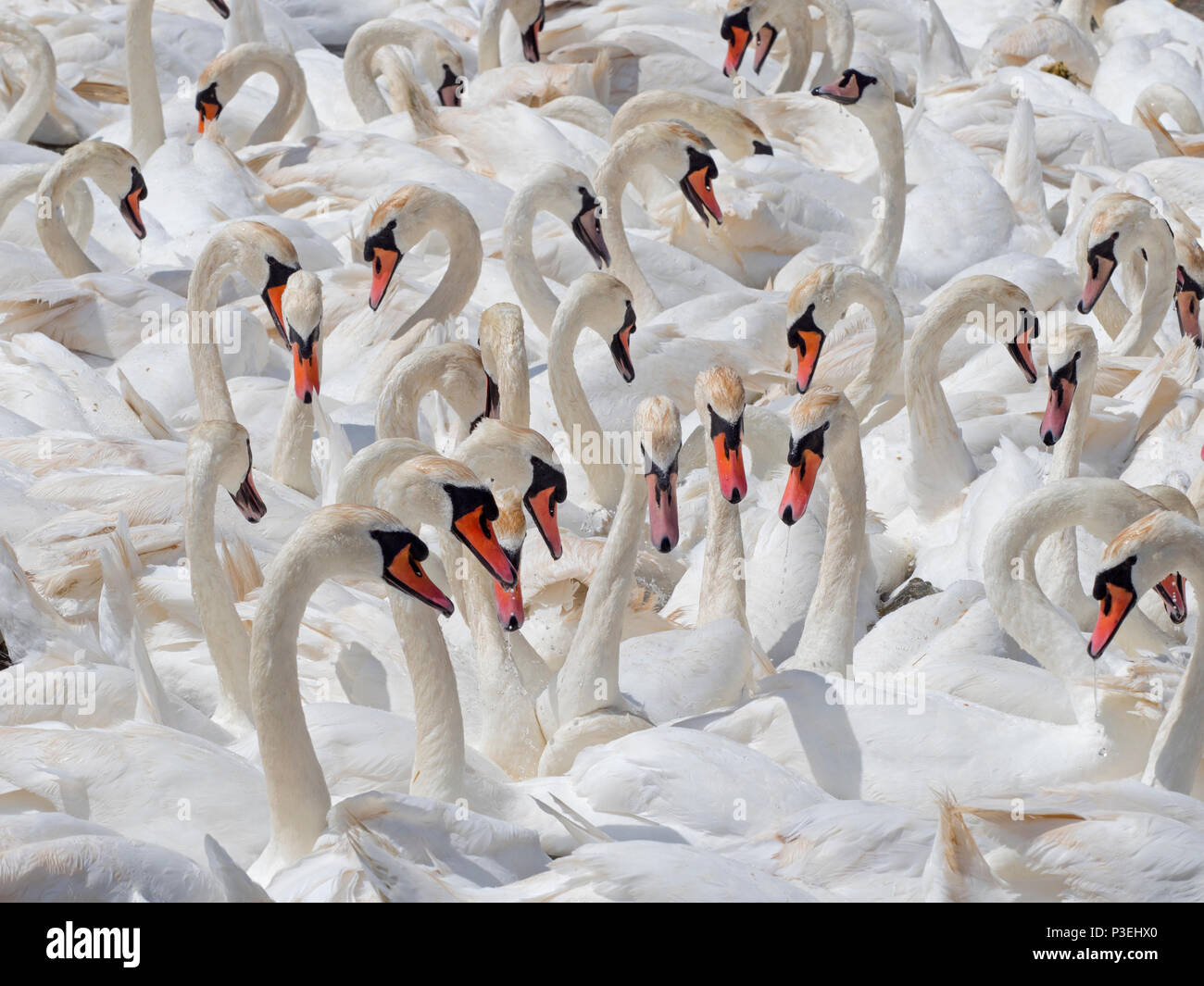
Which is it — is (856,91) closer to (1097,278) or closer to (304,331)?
(1097,278)

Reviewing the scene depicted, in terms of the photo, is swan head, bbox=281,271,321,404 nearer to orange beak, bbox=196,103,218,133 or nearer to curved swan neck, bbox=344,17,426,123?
orange beak, bbox=196,103,218,133

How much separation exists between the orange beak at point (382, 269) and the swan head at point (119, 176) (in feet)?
4.50

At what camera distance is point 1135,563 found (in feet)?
15.0

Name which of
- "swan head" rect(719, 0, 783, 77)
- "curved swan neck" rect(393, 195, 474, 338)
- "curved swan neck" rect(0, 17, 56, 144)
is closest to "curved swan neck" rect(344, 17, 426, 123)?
"curved swan neck" rect(0, 17, 56, 144)

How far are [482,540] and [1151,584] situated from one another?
161 cm

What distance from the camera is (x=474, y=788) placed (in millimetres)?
4441

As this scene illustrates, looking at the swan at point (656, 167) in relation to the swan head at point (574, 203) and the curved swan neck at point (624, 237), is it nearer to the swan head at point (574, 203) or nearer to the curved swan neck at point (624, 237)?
the curved swan neck at point (624, 237)

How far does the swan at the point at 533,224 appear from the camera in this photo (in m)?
7.21

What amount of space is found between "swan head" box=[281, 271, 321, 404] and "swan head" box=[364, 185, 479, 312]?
694mm

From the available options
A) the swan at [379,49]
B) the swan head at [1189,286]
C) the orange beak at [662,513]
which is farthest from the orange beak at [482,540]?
the swan at [379,49]

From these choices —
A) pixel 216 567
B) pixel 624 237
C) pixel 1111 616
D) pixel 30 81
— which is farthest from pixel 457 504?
pixel 30 81

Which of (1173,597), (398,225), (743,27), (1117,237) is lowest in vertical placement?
(1173,597)

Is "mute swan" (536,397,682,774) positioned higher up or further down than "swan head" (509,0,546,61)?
further down

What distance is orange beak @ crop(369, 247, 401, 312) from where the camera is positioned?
690cm
